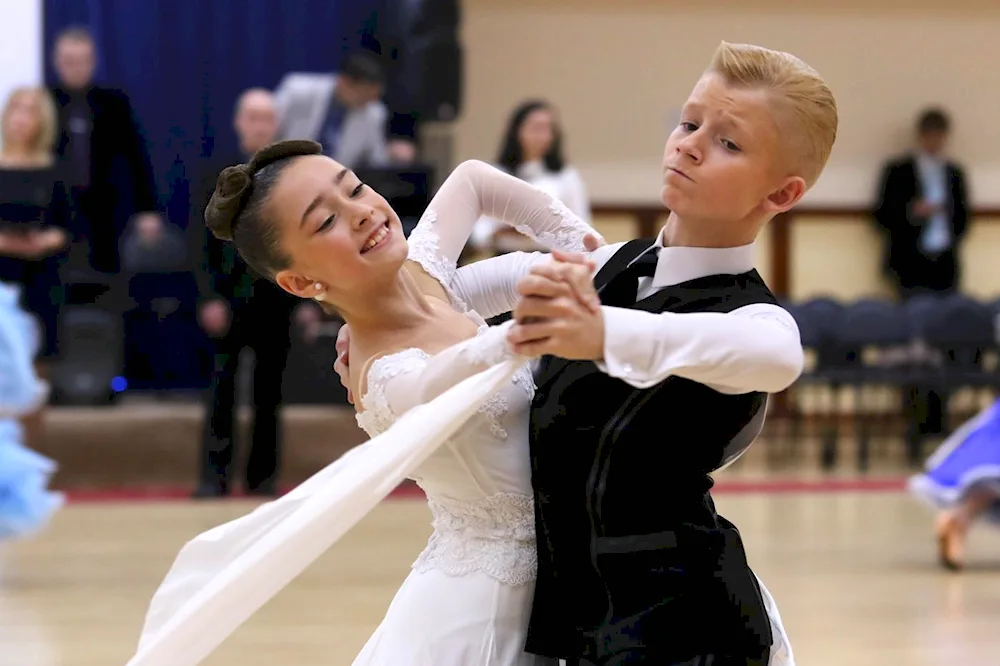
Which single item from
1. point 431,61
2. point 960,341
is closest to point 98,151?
point 431,61

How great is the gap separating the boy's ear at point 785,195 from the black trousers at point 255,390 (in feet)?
16.6

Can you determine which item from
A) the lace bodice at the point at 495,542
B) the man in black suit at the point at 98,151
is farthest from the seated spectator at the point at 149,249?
the lace bodice at the point at 495,542

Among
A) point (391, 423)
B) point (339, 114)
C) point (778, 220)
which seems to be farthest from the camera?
point (778, 220)

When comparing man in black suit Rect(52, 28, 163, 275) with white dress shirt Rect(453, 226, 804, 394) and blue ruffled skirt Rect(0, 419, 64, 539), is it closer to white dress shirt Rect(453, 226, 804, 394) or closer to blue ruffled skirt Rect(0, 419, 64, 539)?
blue ruffled skirt Rect(0, 419, 64, 539)

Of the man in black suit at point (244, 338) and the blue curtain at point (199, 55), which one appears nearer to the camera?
the man in black suit at point (244, 338)

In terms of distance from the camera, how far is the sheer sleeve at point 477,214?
7.69 feet

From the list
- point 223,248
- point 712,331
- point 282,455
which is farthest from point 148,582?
point 712,331

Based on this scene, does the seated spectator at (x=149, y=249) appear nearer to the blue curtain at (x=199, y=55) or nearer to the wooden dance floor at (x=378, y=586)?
the blue curtain at (x=199, y=55)

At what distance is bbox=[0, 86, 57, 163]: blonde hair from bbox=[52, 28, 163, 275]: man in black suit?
1.42 feet

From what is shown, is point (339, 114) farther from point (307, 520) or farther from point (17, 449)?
point (307, 520)

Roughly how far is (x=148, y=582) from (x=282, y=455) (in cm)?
254

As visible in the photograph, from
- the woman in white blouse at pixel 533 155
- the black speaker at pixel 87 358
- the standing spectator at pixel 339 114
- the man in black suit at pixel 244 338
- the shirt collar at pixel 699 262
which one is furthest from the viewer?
the standing spectator at pixel 339 114

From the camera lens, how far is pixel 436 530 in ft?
7.20

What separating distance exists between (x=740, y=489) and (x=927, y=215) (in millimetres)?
3366
